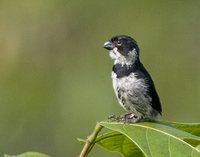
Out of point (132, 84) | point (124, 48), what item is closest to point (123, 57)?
point (124, 48)

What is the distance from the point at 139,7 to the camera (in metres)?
15.2

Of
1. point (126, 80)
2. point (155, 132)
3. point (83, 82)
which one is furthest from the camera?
point (83, 82)

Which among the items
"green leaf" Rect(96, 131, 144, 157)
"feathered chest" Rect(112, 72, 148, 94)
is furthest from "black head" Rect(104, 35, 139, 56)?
"green leaf" Rect(96, 131, 144, 157)

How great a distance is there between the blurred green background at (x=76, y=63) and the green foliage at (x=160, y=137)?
657 centimetres

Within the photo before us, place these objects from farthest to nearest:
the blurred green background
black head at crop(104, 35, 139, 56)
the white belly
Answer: the blurred green background, black head at crop(104, 35, 139, 56), the white belly

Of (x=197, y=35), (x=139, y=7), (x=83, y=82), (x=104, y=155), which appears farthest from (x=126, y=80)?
(x=139, y=7)

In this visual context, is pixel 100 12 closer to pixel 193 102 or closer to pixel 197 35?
pixel 197 35

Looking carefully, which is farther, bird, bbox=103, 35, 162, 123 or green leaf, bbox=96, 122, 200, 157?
bird, bbox=103, 35, 162, 123

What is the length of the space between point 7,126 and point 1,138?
0.64m

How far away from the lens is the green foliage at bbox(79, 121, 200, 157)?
13.4 feet

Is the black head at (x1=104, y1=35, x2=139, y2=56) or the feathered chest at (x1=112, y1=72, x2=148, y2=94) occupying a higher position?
the black head at (x1=104, y1=35, x2=139, y2=56)

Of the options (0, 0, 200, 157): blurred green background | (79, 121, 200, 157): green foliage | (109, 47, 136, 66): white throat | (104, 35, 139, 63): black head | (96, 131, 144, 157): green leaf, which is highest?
(104, 35, 139, 63): black head

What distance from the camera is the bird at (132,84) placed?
5.70 m

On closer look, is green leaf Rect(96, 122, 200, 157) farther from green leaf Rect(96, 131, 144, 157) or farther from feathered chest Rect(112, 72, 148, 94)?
feathered chest Rect(112, 72, 148, 94)
